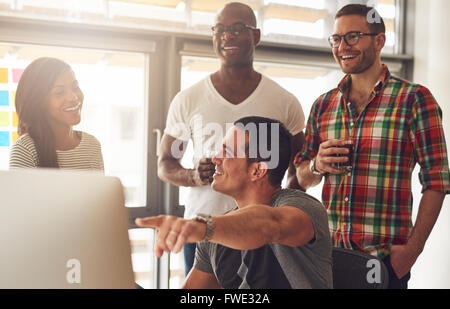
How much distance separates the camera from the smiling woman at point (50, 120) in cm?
163

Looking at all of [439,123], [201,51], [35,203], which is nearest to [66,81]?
[201,51]

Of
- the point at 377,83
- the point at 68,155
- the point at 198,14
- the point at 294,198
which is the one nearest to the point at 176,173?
the point at 68,155

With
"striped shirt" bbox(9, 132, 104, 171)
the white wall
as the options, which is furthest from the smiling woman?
the white wall

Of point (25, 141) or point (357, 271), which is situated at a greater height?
point (25, 141)

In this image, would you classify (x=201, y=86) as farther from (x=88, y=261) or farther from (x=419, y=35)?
(x=419, y=35)

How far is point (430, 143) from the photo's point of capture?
1.55m

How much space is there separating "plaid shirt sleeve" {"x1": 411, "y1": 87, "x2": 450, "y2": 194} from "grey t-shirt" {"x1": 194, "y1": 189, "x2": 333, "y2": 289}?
1.65 feet

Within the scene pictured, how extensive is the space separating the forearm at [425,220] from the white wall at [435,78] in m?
1.42

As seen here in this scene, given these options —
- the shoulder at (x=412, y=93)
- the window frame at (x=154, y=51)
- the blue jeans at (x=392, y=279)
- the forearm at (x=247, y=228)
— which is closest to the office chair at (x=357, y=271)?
the forearm at (x=247, y=228)

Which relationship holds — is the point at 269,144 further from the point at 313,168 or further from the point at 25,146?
the point at 25,146

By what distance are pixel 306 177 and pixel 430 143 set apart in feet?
1.41

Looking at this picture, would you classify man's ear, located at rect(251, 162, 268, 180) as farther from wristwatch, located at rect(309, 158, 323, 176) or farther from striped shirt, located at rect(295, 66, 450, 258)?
striped shirt, located at rect(295, 66, 450, 258)

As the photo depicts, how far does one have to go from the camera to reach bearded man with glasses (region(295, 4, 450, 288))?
1.55 m

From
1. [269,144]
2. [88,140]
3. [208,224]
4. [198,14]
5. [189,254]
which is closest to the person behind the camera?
[208,224]
